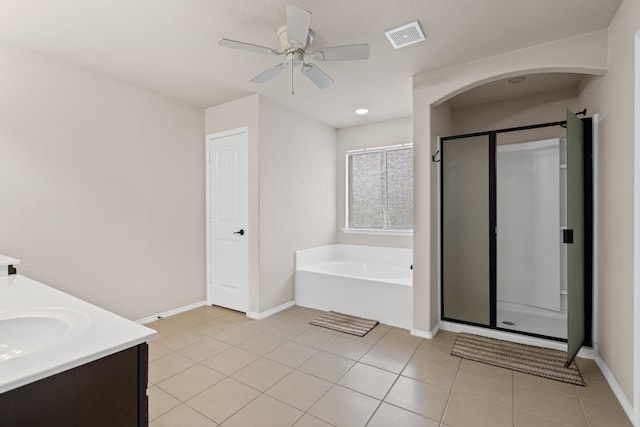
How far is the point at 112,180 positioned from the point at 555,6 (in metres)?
3.84

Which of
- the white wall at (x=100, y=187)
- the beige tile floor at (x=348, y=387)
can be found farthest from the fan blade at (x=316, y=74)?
the beige tile floor at (x=348, y=387)

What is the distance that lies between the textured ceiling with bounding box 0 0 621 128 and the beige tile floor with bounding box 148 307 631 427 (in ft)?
8.26

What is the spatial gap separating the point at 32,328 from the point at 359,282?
286 centimetres

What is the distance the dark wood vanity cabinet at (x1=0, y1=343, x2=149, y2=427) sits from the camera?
783 mm

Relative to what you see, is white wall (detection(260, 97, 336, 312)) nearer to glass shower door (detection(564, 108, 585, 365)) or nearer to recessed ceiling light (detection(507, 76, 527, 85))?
recessed ceiling light (detection(507, 76, 527, 85))

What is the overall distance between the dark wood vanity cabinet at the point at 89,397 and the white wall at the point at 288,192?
2.61 m

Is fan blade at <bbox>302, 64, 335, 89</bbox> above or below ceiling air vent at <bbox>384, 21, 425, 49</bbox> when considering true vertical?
below

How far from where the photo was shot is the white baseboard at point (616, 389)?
1.86 meters

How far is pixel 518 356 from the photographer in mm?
2648

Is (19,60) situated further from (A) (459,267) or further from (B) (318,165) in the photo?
(A) (459,267)

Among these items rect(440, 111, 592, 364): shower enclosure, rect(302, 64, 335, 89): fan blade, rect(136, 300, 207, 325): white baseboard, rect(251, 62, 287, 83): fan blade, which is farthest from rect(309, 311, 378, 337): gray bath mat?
rect(251, 62, 287, 83): fan blade

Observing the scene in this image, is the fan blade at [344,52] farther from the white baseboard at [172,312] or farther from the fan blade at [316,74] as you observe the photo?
the white baseboard at [172,312]

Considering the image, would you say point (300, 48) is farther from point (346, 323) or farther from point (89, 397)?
point (346, 323)

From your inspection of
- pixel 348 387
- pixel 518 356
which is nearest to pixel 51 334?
pixel 348 387
